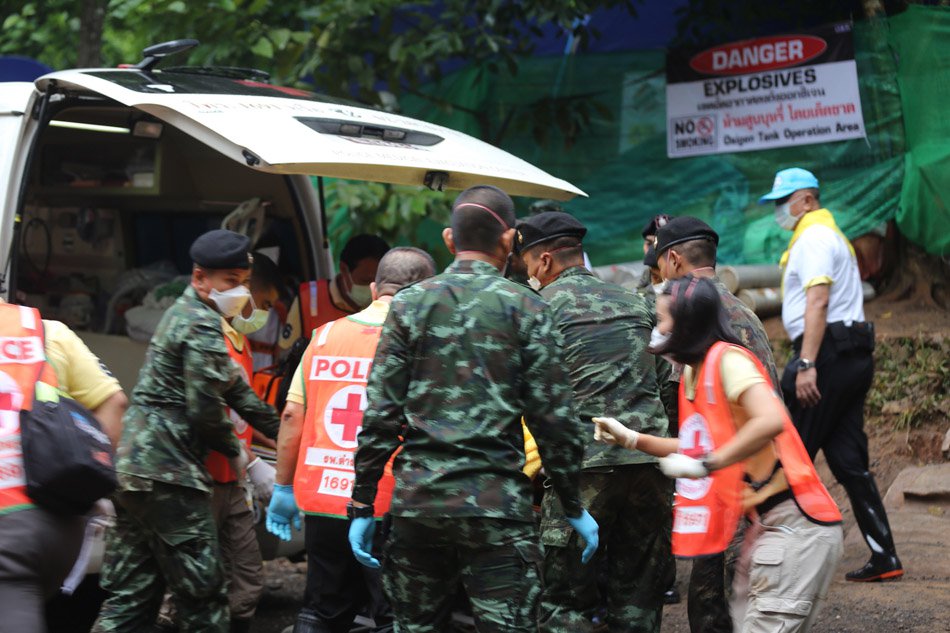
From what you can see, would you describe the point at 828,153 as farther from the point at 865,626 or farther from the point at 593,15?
the point at 865,626

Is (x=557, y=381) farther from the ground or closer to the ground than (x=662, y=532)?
farther from the ground

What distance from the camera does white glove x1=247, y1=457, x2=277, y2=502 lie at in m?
5.58

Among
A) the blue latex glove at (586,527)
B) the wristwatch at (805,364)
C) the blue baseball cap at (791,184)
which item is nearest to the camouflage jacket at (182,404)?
the blue latex glove at (586,527)

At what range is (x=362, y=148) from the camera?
562cm

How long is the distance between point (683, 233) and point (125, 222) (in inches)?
177

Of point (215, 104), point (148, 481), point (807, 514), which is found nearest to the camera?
point (807, 514)

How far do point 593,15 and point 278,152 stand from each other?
241 inches

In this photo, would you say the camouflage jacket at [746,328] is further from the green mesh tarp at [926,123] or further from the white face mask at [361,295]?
the green mesh tarp at [926,123]

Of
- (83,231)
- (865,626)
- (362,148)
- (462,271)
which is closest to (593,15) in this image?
(83,231)

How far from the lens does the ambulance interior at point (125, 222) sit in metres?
7.35

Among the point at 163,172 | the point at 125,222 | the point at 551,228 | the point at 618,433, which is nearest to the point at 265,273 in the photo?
the point at 163,172

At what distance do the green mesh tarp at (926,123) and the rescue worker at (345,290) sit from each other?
3.94 m

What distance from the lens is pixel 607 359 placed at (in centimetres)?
503

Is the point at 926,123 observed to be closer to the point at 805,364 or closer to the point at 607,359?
the point at 805,364
